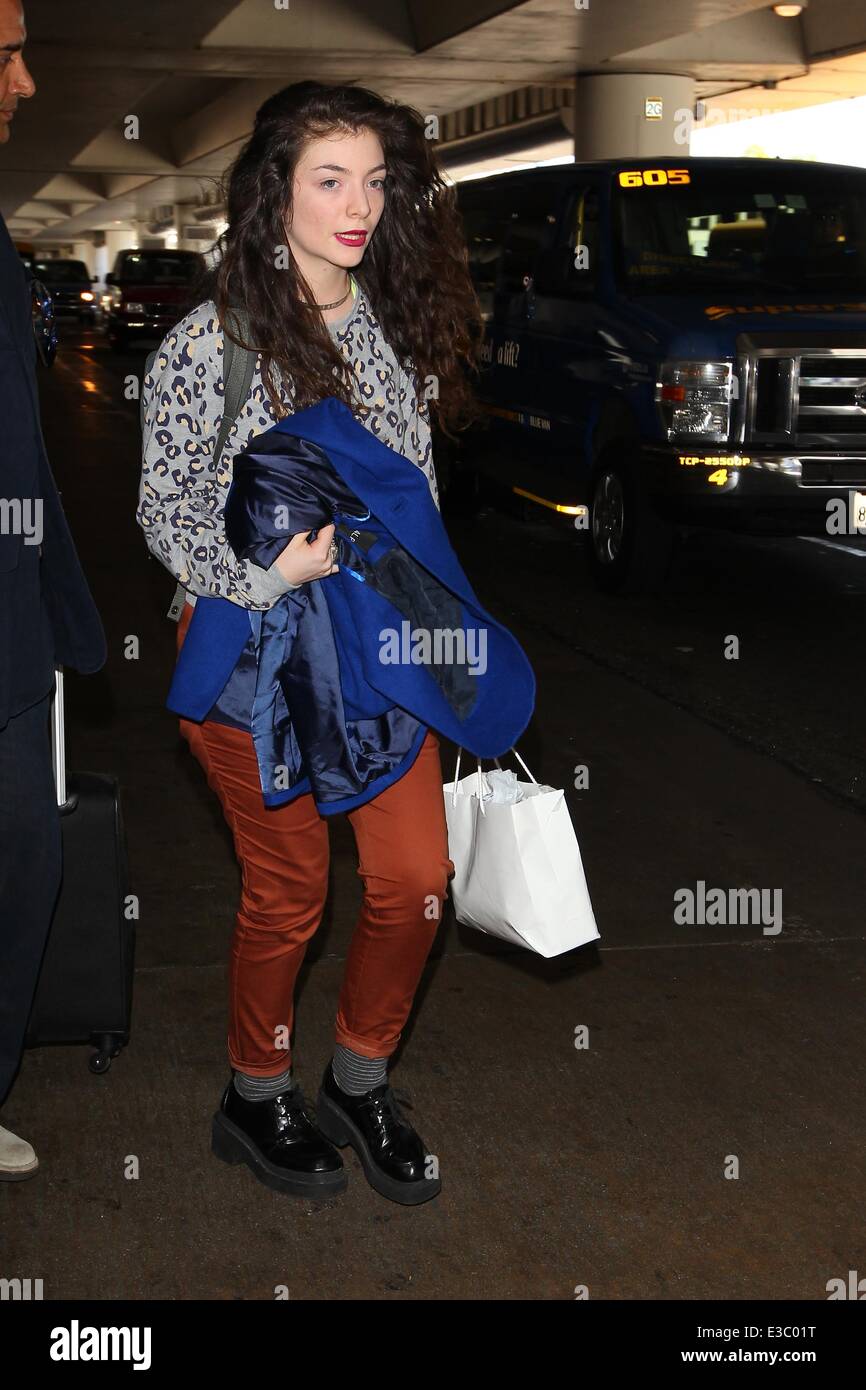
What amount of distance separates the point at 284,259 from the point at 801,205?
23.6ft

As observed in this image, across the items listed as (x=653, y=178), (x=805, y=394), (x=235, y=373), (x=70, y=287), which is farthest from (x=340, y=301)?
(x=70, y=287)

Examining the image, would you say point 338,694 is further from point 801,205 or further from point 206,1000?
point 801,205

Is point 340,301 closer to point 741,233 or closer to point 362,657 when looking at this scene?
point 362,657

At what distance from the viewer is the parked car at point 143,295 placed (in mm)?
34875

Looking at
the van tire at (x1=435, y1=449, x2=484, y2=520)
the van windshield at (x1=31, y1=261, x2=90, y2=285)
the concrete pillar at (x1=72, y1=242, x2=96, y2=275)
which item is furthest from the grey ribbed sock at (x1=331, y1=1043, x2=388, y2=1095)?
the concrete pillar at (x1=72, y1=242, x2=96, y2=275)

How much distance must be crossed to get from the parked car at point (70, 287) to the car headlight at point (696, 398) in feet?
138

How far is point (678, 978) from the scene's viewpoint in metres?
4.49

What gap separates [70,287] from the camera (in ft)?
164

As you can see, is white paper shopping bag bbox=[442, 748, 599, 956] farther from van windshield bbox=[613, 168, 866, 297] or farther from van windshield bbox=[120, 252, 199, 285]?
van windshield bbox=[120, 252, 199, 285]

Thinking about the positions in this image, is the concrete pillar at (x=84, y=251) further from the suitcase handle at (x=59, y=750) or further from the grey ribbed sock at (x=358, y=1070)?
the grey ribbed sock at (x=358, y=1070)

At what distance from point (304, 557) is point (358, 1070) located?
3.62 feet

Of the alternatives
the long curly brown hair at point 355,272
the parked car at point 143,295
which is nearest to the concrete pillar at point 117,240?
the parked car at point 143,295
